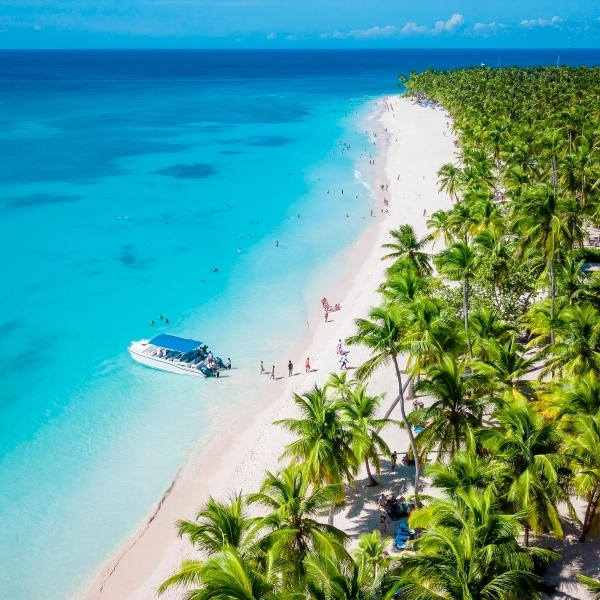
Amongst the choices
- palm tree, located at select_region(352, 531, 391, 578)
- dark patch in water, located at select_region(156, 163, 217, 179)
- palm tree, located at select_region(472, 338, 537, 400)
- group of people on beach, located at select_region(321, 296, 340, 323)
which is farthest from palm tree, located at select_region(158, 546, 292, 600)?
dark patch in water, located at select_region(156, 163, 217, 179)

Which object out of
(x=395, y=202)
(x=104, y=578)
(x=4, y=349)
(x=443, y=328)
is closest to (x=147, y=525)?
(x=104, y=578)

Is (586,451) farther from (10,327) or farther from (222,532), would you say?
(10,327)

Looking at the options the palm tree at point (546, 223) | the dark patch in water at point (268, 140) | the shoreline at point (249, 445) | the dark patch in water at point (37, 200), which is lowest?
the shoreline at point (249, 445)

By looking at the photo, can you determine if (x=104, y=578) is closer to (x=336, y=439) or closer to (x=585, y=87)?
(x=336, y=439)

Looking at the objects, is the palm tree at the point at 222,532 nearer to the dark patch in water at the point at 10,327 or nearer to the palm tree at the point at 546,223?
the palm tree at the point at 546,223

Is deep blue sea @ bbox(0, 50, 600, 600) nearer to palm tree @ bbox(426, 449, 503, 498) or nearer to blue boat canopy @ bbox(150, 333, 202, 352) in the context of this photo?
blue boat canopy @ bbox(150, 333, 202, 352)

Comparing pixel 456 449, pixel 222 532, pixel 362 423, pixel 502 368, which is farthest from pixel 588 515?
pixel 222 532

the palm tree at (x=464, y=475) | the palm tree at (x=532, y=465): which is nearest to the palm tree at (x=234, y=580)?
the palm tree at (x=464, y=475)
